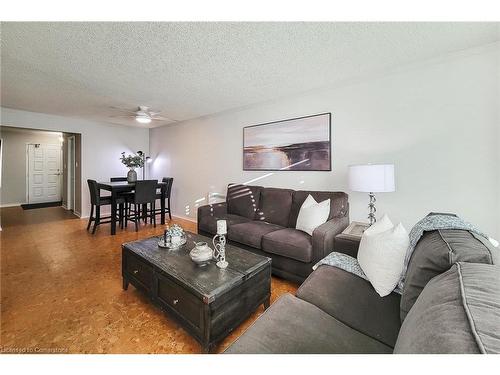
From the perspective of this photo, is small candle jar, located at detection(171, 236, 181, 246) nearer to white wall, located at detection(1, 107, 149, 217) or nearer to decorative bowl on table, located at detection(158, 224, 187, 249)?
decorative bowl on table, located at detection(158, 224, 187, 249)

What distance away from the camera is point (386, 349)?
0.91 m

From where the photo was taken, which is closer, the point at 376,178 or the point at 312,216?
the point at 376,178

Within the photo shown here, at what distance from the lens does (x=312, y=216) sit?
2447mm

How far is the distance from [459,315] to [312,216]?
6.30 ft

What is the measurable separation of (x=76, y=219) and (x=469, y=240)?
637 centimetres

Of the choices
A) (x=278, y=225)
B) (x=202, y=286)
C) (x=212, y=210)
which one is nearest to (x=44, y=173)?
(x=212, y=210)

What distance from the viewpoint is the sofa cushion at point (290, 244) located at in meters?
2.10

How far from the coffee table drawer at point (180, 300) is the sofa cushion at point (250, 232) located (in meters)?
1.12

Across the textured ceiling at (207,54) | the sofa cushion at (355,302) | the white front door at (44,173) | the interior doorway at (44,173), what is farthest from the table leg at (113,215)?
the white front door at (44,173)

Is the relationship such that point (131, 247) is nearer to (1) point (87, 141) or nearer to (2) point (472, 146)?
(2) point (472, 146)

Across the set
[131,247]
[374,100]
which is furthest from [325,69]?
[131,247]

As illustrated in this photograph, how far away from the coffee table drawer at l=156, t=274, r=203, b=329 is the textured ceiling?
1.97m

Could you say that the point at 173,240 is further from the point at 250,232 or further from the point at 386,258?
the point at 386,258
